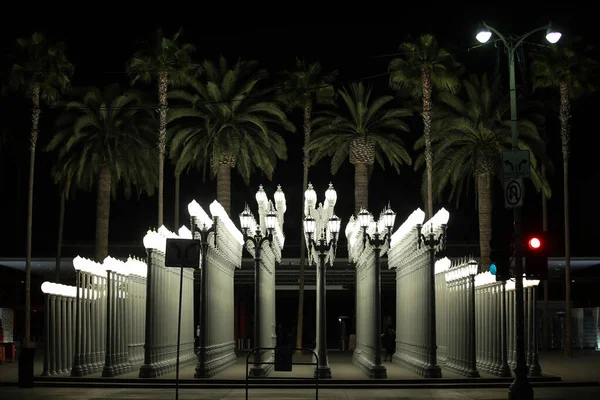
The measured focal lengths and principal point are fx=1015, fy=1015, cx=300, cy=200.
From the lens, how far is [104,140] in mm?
47438

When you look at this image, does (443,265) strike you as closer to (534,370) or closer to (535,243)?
(534,370)

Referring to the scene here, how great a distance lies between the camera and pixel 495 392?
25672mm

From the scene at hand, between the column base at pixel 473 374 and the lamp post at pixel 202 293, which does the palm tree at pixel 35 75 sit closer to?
the lamp post at pixel 202 293

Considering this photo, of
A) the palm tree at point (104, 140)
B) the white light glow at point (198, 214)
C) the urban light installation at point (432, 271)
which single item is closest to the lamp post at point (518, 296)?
the urban light installation at point (432, 271)

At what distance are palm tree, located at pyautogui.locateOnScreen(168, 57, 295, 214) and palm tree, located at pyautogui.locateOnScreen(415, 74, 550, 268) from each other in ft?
26.1

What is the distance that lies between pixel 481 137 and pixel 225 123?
11932 mm

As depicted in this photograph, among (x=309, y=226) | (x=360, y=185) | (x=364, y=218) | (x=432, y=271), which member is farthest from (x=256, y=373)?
(x=360, y=185)

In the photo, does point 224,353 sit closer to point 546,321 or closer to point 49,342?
point 49,342

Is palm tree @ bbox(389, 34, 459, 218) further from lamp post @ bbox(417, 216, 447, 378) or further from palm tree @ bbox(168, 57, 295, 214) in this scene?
lamp post @ bbox(417, 216, 447, 378)

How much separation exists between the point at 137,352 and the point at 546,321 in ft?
95.8

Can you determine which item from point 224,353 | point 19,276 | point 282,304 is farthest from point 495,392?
point 19,276

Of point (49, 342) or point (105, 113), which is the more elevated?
point (105, 113)

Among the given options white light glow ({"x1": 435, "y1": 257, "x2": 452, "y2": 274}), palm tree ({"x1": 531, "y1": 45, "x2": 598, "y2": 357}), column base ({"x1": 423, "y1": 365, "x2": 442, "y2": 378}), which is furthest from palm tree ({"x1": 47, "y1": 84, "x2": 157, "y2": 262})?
column base ({"x1": 423, "y1": 365, "x2": 442, "y2": 378})

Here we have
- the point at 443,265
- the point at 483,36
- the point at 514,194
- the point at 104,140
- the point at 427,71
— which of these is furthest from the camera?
the point at 427,71
